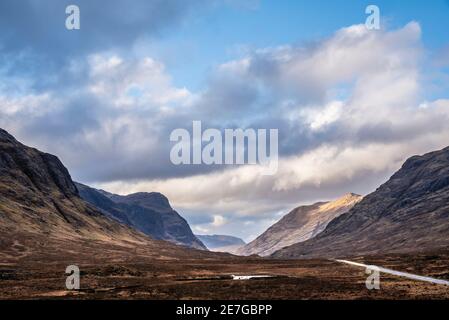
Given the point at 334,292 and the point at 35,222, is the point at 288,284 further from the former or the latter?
the point at 35,222

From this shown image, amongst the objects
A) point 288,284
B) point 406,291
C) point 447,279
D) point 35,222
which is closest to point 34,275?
point 288,284

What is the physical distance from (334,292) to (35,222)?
16145 cm

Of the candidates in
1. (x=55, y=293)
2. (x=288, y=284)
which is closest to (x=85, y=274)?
(x=55, y=293)

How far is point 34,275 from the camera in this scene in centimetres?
8375

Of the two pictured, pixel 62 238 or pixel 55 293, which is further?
pixel 62 238

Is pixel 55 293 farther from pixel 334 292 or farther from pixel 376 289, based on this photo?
pixel 376 289

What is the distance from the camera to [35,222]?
19350cm

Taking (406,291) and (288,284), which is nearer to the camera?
(406,291)
